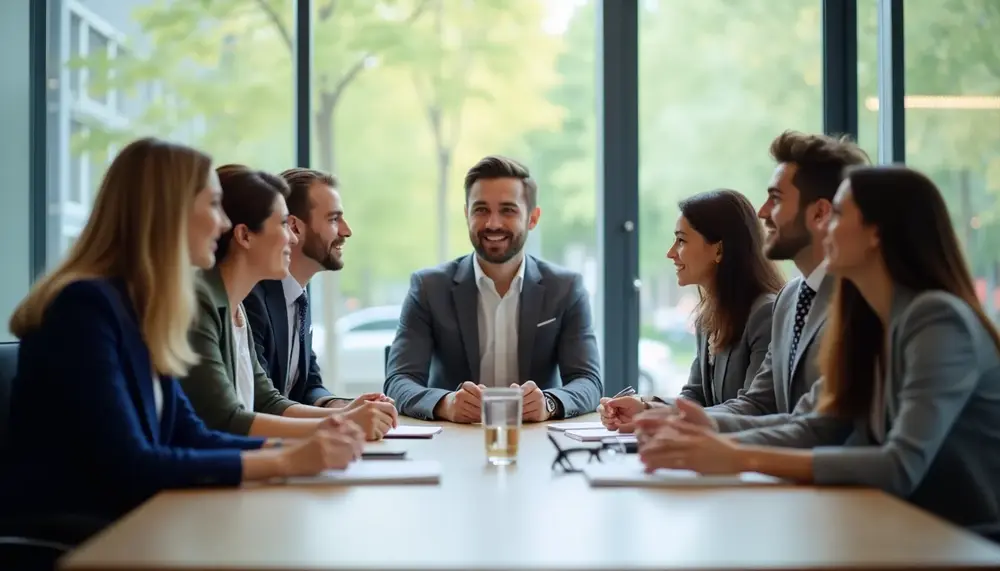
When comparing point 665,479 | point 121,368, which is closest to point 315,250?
point 121,368

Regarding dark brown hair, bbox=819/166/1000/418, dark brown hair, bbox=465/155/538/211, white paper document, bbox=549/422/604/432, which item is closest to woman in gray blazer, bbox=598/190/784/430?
white paper document, bbox=549/422/604/432

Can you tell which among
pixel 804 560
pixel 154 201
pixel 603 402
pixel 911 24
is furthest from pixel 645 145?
pixel 804 560

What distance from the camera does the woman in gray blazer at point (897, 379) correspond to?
186 cm

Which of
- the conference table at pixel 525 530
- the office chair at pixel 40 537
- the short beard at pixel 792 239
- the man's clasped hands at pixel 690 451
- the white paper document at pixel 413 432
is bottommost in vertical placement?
the office chair at pixel 40 537

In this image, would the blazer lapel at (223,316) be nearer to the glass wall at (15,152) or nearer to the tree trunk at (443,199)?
the tree trunk at (443,199)

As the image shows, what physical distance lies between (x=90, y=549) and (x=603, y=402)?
1.66m

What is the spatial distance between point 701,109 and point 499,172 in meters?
1.32

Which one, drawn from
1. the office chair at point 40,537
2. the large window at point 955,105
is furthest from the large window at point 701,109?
the office chair at point 40,537

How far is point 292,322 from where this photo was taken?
3.37 meters

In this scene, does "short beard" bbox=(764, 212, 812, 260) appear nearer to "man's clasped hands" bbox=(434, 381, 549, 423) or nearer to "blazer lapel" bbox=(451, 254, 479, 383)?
"man's clasped hands" bbox=(434, 381, 549, 423)

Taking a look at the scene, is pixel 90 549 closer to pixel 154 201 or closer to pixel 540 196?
pixel 154 201

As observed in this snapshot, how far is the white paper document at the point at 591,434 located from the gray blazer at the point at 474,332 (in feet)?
2.57

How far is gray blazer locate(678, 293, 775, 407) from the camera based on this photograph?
3.00 meters

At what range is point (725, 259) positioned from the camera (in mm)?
3176
